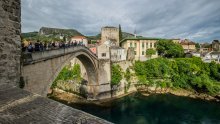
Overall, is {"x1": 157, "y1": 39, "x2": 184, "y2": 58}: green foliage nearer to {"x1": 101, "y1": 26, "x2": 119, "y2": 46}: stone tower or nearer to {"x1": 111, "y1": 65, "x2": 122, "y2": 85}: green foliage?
{"x1": 101, "y1": 26, "x2": 119, "y2": 46}: stone tower

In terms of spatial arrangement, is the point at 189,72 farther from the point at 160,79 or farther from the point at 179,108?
the point at 179,108

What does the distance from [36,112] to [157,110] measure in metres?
24.5

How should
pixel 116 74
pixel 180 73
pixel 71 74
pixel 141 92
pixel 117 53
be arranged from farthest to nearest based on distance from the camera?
1. pixel 117 53
2. pixel 180 73
3. pixel 141 92
4. pixel 71 74
5. pixel 116 74

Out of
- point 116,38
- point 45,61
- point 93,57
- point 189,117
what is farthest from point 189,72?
point 45,61

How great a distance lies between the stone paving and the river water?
754 inches

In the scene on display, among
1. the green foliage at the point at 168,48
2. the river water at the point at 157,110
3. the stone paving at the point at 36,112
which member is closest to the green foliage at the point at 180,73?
the river water at the point at 157,110

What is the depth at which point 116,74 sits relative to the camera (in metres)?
33.2

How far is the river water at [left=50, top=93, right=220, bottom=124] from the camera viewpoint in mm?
22734

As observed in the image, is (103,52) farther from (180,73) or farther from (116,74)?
(180,73)

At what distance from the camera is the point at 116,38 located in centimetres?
5528

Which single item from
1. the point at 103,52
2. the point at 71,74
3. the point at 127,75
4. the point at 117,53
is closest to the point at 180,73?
the point at 127,75

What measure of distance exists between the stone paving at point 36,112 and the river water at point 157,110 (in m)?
19.1

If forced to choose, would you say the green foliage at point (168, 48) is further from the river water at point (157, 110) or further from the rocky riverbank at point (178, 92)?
the river water at point (157, 110)

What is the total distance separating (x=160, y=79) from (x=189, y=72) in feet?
17.1
